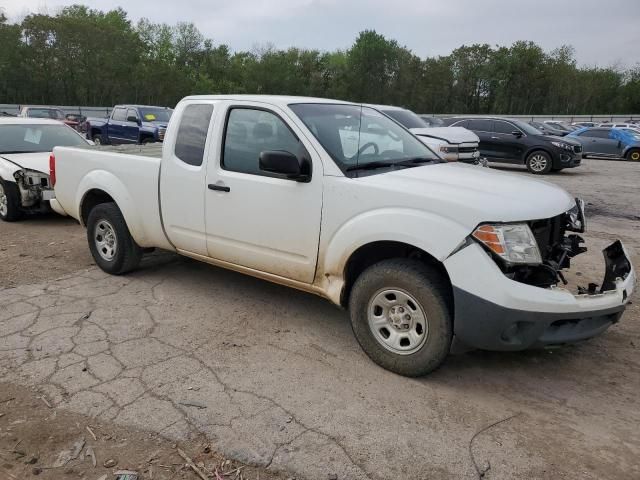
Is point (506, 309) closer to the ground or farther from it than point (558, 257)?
closer to the ground

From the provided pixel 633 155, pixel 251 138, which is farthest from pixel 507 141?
pixel 251 138

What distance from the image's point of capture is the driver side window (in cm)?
409

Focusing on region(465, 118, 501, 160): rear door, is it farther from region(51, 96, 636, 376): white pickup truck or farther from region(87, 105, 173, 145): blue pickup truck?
region(51, 96, 636, 376): white pickup truck

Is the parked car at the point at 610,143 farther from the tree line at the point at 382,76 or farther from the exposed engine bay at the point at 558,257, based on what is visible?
the tree line at the point at 382,76

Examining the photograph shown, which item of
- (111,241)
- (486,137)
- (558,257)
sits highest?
(486,137)

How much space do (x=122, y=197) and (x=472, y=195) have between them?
3.47 meters

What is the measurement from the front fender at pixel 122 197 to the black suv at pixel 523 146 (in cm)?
1394

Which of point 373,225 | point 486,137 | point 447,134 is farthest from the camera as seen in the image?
point 486,137

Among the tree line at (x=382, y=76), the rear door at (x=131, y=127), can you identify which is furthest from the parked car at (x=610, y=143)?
the tree line at (x=382, y=76)

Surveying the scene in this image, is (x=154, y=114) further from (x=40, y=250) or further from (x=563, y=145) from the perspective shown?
(x=563, y=145)

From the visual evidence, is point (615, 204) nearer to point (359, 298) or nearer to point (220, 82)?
point (359, 298)

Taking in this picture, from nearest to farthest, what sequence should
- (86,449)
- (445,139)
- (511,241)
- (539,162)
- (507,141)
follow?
(86,449)
(511,241)
(445,139)
(539,162)
(507,141)

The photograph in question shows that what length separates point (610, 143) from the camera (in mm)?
21703

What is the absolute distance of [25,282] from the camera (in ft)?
17.5
